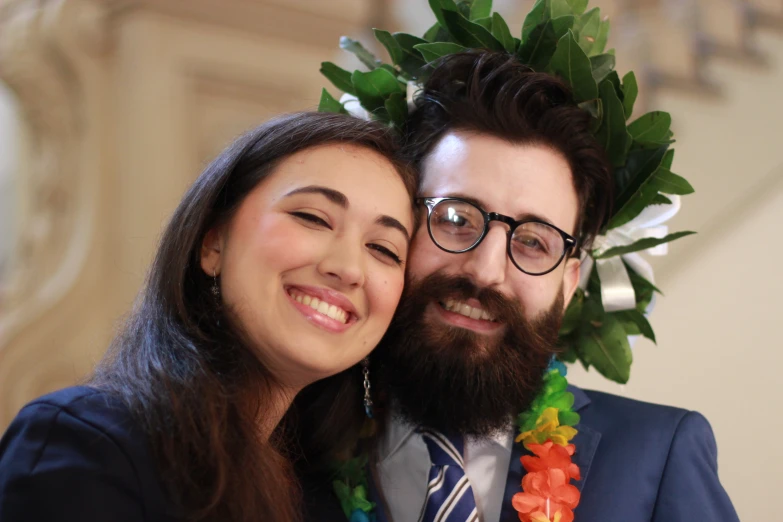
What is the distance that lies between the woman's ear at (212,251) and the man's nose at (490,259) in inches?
18.5

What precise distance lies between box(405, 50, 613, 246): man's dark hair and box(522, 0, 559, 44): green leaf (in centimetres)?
8

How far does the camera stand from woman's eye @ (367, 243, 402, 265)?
1348 mm

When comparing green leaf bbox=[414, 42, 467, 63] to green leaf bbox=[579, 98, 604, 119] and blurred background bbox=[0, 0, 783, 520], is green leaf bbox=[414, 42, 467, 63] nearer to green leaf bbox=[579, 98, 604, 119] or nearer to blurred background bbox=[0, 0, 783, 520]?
green leaf bbox=[579, 98, 604, 119]

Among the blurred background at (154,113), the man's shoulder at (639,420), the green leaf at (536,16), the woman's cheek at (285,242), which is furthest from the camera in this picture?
the blurred background at (154,113)

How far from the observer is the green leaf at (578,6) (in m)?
1.73

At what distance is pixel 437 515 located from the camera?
1.45m

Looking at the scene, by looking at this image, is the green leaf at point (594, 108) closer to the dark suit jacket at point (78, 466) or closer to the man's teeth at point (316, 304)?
the man's teeth at point (316, 304)

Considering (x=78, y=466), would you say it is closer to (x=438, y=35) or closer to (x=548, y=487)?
(x=548, y=487)

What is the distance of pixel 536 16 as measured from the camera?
169 centimetres

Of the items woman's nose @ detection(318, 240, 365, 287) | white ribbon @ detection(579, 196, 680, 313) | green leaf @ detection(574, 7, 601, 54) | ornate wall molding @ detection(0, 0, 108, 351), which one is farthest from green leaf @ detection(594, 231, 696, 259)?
ornate wall molding @ detection(0, 0, 108, 351)

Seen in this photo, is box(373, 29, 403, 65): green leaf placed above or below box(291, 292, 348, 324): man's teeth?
above

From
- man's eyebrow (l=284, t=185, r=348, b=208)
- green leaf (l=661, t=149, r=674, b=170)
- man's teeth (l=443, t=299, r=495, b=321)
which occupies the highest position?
green leaf (l=661, t=149, r=674, b=170)

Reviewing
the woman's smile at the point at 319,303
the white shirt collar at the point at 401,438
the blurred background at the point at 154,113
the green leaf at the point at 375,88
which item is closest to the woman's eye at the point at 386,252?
the woman's smile at the point at 319,303

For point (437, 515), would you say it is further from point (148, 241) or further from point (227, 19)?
point (227, 19)
